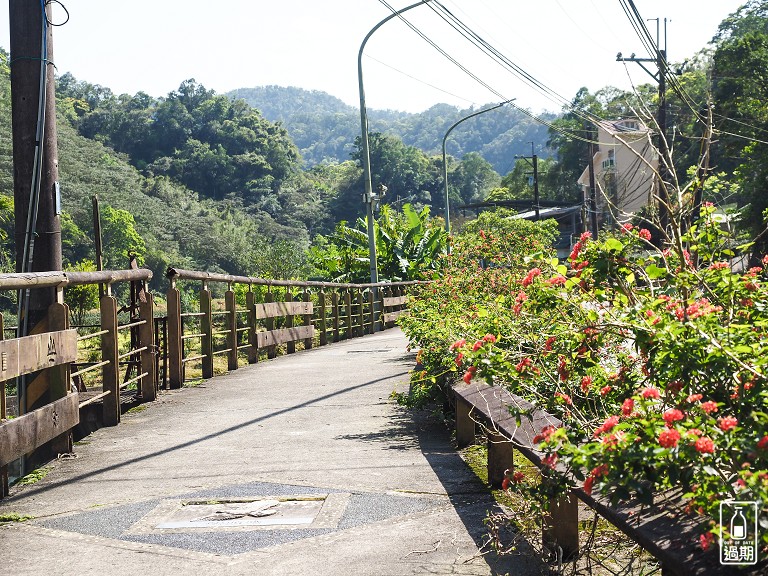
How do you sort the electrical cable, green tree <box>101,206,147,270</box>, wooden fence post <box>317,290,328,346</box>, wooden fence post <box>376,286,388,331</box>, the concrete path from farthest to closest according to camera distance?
green tree <box>101,206,147,270</box>, wooden fence post <box>376,286,388,331</box>, wooden fence post <box>317,290,328,346</box>, the electrical cable, the concrete path

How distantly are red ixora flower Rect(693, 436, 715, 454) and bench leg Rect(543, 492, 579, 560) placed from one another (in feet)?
4.51

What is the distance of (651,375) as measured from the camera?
353 centimetres

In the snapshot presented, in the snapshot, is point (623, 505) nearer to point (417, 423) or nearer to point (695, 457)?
point (695, 457)

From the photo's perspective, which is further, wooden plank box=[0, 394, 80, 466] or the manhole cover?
wooden plank box=[0, 394, 80, 466]

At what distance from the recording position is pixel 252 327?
46.0 feet

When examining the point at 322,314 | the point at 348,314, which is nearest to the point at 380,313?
the point at 348,314

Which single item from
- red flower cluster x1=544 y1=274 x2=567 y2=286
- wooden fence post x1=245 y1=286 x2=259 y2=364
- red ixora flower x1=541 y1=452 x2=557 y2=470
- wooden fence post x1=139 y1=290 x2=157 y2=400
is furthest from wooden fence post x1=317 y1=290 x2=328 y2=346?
red ixora flower x1=541 y1=452 x2=557 y2=470

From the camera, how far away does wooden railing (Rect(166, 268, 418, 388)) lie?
35.0 feet

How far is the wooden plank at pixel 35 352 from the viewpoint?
5.35 m

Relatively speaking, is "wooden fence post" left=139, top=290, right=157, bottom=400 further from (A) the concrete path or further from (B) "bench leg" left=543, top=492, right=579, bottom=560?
(B) "bench leg" left=543, top=492, right=579, bottom=560

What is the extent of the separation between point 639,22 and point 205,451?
37.0ft

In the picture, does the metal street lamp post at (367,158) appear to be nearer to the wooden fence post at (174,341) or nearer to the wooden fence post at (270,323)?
the wooden fence post at (270,323)

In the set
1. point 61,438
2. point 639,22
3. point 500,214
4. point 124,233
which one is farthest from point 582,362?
point 124,233

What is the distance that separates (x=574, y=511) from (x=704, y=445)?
57.6 inches
